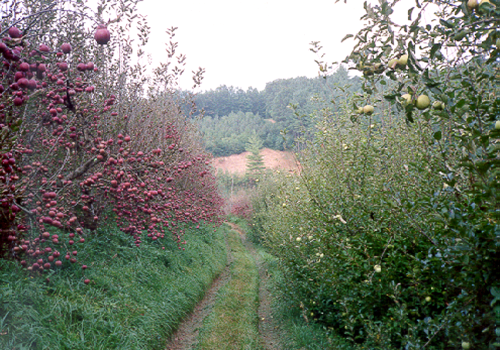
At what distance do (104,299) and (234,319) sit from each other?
284cm

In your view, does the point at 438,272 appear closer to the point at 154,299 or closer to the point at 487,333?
the point at 487,333

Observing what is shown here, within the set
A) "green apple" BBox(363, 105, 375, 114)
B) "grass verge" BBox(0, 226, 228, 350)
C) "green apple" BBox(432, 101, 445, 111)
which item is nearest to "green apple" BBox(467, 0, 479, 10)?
"green apple" BBox(432, 101, 445, 111)

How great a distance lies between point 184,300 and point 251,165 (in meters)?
36.4

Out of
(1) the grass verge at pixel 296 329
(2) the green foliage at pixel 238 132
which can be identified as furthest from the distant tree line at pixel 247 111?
(1) the grass verge at pixel 296 329

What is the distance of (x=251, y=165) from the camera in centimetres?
4234

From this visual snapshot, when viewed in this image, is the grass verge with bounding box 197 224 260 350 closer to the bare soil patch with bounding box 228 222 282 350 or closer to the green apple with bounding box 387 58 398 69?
the bare soil patch with bounding box 228 222 282 350

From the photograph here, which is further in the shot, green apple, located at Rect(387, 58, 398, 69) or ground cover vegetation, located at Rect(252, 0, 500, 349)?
green apple, located at Rect(387, 58, 398, 69)

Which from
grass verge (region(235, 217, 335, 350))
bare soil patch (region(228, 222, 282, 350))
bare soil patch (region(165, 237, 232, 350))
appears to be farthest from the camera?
bare soil patch (region(228, 222, 282, 350))

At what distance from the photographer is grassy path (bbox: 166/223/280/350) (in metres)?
5.34

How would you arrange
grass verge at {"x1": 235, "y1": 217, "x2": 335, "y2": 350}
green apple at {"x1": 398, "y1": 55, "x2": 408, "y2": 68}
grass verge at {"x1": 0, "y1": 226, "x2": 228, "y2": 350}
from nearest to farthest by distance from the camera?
green apple at {"x1": 398, "y1": 55, "x2": 408, "y2": 68}, grass verge at {"x1": 0, "y1": 226, "x2": 228, "y2": 350}, grass verge at {"x1": 235, "y1": 217, "x2": 335, "y2": 350}

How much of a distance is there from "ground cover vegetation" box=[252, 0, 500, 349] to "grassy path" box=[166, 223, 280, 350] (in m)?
1.33

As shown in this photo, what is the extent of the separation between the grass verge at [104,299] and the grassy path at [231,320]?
0.92 ft

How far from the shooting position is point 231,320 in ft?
20.7

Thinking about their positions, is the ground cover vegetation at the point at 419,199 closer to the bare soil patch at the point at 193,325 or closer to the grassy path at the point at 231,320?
the grassy path at the point at 231,320
